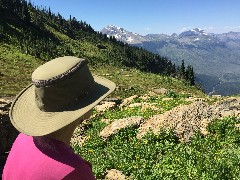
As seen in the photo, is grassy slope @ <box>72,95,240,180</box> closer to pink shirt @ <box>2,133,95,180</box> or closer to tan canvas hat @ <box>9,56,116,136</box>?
tan canvas hat @ <box>9,56,116,136</box>

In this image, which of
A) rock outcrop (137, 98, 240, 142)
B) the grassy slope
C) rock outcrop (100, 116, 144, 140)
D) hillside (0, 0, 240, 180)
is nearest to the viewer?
the grassy slope

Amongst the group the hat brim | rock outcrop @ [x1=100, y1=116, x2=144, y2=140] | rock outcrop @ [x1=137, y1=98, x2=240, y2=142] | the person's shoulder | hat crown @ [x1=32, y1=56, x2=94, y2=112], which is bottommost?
rock outcrop @ [x1=100, y1=116, x2=144, y2=140]

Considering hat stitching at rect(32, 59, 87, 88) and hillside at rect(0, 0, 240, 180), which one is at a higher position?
hat stitching at rect(32, 59, 87, 88)

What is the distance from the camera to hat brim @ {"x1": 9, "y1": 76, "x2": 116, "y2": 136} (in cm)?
358

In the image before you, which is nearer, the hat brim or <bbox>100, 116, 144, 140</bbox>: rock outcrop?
the hat brim

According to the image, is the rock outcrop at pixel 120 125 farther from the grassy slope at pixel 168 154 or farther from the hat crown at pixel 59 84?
the hat crown at pixel 59 84

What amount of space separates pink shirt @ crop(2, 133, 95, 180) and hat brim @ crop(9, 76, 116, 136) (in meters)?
0.20

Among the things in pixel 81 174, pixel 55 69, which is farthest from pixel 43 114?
pixel 81 174

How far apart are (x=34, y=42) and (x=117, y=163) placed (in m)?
153

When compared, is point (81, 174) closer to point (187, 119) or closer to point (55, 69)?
point (55, 69)

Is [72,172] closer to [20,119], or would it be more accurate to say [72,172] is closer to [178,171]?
[20,119]

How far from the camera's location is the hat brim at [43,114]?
11.8 feet

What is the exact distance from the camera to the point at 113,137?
15211 millimetres

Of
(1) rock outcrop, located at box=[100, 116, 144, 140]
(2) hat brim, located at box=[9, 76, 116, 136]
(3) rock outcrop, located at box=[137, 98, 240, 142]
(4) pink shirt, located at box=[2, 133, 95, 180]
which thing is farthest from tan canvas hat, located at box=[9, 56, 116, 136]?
(1) rock outcrop, located at box=[100, 116, 144, 140]
